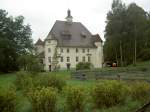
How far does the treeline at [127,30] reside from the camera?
5459 centimetres


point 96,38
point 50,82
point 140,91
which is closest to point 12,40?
point 96,38

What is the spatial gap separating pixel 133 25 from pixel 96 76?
2654cm

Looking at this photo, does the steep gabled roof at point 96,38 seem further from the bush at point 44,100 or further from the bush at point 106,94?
the bush at point 44,100

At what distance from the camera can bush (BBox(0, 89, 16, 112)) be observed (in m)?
11.9

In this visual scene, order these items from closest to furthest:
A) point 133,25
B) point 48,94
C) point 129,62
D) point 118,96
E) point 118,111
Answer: point 48,94
point 118,111
point 118,96
point 133,25
point 129,62

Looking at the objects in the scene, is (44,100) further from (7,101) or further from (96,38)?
(96,38)

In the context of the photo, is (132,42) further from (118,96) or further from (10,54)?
(118,96)

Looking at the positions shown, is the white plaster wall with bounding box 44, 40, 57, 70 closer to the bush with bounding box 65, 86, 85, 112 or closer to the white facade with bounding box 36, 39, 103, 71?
the white facade with bounding box 36, 39, 103, 71

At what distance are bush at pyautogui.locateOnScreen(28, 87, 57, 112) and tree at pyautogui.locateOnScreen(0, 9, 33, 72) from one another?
46.3m

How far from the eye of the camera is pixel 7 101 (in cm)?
1207

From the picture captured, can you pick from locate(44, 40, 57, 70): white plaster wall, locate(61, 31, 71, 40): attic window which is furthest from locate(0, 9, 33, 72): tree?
locate(61, 31, 71, 40): attic window

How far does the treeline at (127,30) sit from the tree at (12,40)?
58.0 ft

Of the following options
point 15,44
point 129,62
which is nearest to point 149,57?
point 129,62

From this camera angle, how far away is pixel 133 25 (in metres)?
54.7
